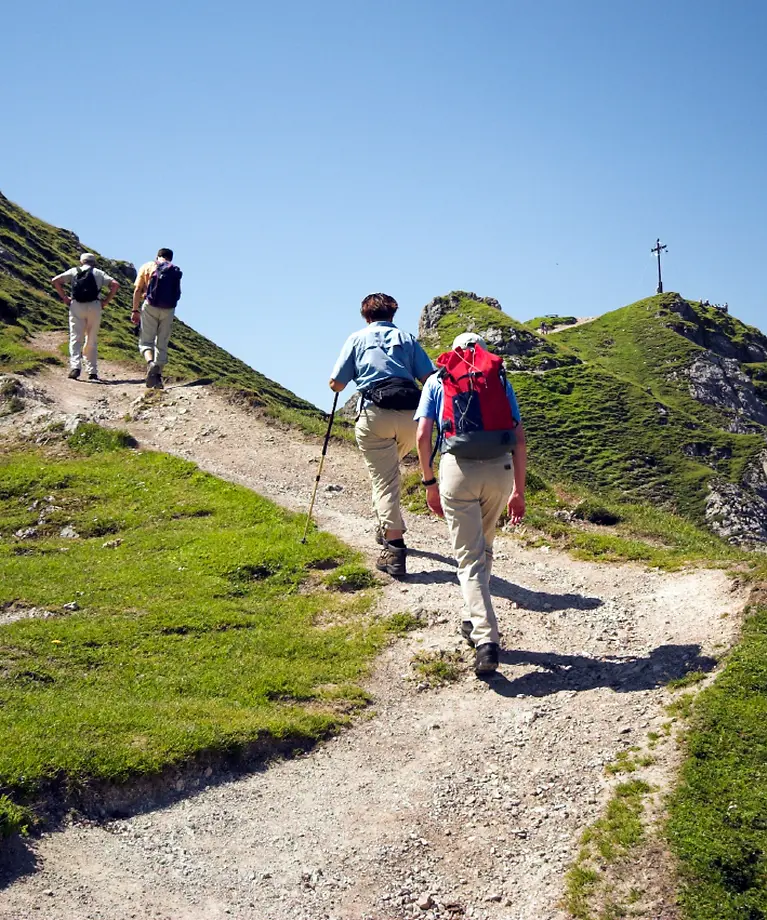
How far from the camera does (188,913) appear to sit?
19.5 ft

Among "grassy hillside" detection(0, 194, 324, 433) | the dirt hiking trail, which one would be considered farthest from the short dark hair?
"grassy hillside" detection(0, 194, 324, 433)

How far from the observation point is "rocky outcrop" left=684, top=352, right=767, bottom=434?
5012 centimetres

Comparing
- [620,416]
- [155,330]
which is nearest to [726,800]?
[155,330]

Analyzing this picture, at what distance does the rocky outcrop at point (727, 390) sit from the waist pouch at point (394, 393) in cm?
3853

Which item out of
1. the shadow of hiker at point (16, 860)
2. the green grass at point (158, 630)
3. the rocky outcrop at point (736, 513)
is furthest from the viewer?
the rocky outcrop at point (736, 513)

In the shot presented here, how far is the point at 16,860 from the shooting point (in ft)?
20.2

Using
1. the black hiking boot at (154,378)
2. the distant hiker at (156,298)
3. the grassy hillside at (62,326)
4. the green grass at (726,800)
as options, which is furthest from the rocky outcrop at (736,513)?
the green grass at (726,800)

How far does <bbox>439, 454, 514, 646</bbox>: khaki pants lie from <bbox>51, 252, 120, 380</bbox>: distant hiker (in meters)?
14.4

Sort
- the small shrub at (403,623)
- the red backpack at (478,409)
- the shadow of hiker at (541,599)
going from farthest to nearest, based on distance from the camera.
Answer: the shadow of hiker at (541,599) < the small shrub at (403,623) < the red backpack at (478,409)

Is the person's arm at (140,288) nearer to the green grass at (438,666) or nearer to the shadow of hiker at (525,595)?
the shadow of hiker at (525,595)

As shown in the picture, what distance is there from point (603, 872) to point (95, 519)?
10.4m

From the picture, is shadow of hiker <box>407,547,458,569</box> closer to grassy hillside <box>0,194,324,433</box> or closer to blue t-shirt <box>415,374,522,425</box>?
blue t-shirt <box>415,374,522,425</box>

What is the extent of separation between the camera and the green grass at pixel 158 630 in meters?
7.54

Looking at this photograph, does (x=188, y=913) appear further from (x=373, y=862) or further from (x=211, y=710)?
(x=211, y=710)
